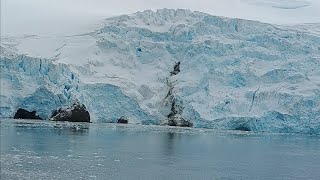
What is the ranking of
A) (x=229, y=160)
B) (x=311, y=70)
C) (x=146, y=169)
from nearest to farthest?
(x=146, y=169) < (x=229, y=160) < (x=311, y=70)

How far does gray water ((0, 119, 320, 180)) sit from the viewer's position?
18.0 meters

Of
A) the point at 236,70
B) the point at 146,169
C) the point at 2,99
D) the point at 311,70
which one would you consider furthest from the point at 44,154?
the point at 311,70

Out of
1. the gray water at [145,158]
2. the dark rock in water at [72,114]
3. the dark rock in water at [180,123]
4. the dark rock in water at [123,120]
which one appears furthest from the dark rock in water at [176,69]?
the gray water at [145,158]

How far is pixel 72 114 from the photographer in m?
44.1

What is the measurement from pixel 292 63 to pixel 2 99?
2610 centimetres

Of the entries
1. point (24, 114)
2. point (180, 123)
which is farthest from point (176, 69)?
point (24, 114)

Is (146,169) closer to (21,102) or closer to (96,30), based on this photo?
(21,102)

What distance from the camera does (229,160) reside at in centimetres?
2402

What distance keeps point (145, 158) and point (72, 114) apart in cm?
2257

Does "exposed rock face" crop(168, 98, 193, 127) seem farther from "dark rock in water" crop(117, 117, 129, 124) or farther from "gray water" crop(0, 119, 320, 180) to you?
"gray water" crop(0, 119, 320, 180)

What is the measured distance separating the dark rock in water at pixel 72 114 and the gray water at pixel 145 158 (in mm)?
10546

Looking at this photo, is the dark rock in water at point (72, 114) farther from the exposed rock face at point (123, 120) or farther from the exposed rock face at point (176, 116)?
the exposed rock face at point (176, 116)

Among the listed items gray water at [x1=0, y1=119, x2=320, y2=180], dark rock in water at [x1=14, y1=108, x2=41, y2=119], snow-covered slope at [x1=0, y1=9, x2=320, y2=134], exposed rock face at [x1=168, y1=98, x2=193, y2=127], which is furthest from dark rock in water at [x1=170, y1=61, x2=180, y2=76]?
gray water at [x1=0, y1=119, x2=320, y2=180]

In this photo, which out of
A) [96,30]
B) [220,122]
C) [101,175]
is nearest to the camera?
[101,175]
